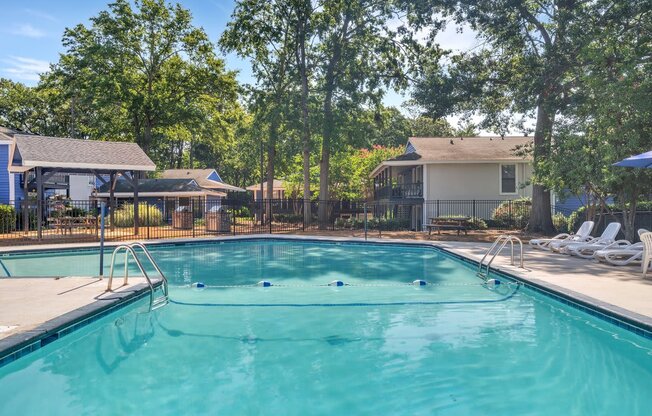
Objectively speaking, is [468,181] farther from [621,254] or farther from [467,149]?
[621,254]

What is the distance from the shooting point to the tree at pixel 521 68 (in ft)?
54.2

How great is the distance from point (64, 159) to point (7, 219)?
4572 millimetres

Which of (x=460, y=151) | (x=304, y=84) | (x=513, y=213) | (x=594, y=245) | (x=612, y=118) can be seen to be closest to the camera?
(x=594, y=245)

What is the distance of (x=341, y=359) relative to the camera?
561 centimetres

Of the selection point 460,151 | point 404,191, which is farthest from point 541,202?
point 404,191

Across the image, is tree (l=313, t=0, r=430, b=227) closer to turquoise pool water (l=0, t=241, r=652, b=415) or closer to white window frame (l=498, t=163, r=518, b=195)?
white window frame (l=498, t=163, r=518, b=195)

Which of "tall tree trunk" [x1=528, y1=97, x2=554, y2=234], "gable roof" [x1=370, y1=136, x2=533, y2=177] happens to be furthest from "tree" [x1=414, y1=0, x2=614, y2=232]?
"gable roof" [x1=370, y1=136, x2=533, y2=177]

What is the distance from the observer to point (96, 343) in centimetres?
611

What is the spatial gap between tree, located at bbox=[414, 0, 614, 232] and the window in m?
4.05

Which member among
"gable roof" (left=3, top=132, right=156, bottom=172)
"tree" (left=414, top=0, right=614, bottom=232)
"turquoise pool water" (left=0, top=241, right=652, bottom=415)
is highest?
"tree" (left=414, top=0, right=614, bottom=232)

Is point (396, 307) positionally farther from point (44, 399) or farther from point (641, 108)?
point (641, 108)

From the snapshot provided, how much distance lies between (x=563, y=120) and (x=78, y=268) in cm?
1753

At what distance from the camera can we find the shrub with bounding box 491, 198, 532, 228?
23234mm

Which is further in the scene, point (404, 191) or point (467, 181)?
point (404, 191)
